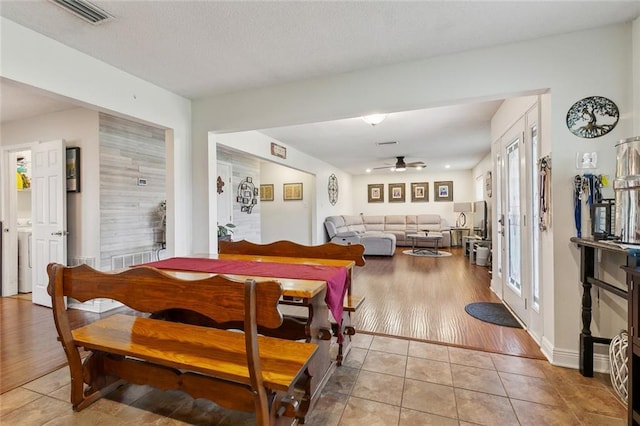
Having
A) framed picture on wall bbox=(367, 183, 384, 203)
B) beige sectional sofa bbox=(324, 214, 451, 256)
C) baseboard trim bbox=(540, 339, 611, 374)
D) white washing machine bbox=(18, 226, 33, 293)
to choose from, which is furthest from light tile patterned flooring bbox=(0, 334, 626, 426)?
framed picture on wall bbox=(367, 183, 384, 203)

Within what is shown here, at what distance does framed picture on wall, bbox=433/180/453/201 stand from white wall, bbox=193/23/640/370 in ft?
24.6

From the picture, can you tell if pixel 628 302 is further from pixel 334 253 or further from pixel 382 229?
pixel 382 229

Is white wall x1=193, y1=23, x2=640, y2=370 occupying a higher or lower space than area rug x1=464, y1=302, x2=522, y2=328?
higher

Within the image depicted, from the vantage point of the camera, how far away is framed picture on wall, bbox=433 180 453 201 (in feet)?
30.4

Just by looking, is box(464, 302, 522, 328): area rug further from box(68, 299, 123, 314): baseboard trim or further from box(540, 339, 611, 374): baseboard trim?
Answer: box(68, 299, 123, 314): baseboard trim

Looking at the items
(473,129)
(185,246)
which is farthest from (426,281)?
(185,246)

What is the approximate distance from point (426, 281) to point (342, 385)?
3043 mm

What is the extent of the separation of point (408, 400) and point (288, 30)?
250 cm

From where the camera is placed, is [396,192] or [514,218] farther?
[396,192]

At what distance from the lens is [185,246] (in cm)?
323

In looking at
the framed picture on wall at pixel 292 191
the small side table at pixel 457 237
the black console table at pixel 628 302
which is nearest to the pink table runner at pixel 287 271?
the black console table at pixel 628 302

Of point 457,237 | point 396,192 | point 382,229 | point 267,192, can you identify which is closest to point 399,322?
point 267,192

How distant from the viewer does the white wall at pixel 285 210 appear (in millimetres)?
7484

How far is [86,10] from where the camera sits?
1.80 m
